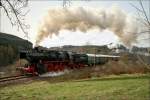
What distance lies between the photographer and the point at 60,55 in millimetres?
32969

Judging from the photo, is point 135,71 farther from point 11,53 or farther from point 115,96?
point 11,53

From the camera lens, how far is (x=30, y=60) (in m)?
28.7

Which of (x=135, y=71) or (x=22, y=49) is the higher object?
(x=22, y=49)

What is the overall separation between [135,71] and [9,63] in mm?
25518

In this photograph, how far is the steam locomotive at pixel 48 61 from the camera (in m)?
28.5

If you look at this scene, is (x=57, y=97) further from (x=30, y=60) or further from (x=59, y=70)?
(x=59, y=70)

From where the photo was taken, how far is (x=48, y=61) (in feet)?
101

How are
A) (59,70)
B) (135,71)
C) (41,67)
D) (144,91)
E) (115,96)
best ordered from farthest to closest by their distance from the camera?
1. (59,70)
2. (41,67)
3. (135,71)
4. (144,91)
5. (115,96)

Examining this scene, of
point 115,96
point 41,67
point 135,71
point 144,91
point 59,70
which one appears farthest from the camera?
point 59,70

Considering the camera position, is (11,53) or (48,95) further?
(11,53)

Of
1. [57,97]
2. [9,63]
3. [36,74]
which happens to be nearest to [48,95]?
[57,97]

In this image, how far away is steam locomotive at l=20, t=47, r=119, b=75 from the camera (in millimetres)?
28492

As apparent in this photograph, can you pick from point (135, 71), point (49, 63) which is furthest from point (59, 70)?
point (135, 71)

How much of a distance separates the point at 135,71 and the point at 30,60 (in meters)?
10.4
